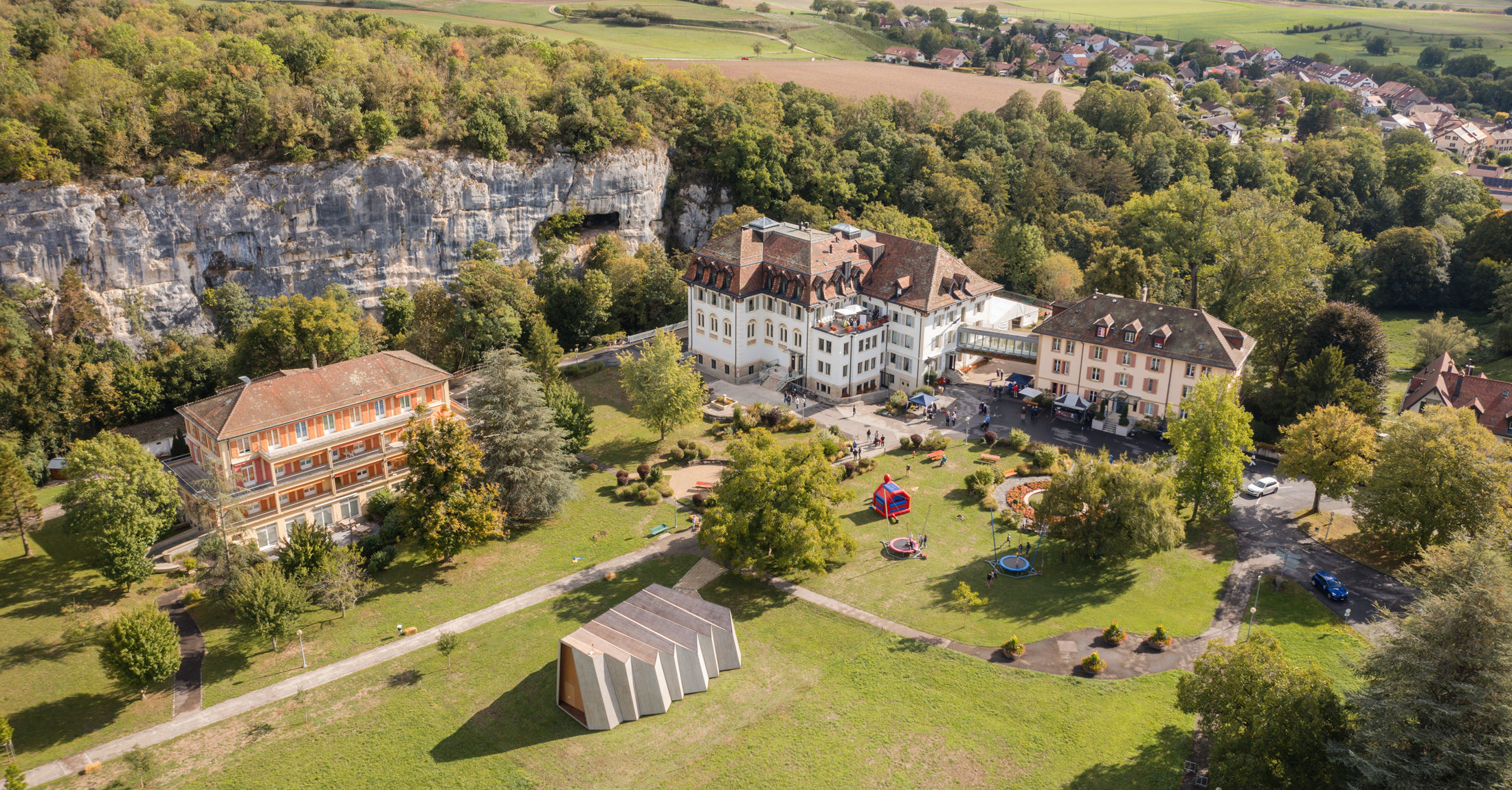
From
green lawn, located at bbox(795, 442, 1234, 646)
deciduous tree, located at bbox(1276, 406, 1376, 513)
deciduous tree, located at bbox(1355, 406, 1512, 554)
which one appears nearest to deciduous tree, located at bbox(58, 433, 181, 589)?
green lawn, located at bbox(795, 442, 1234, 646)

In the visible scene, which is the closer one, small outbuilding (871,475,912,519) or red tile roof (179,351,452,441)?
red tile roof (179,351,452,441)

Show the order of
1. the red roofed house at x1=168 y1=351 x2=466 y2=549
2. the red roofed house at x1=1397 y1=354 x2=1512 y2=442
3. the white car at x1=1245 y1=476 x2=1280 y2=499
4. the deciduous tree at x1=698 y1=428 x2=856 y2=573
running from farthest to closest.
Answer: the red roofed house at x1=1397 y1=354 x2=1512 y2=442 → the white car at x1=1245 y1=476 x2=1280 y2=499 → the red roofed house at x1=168 y1=351 x2=466 y2=549 → the deciduous tree at x1=698 y1=428 x2=856 y2=573

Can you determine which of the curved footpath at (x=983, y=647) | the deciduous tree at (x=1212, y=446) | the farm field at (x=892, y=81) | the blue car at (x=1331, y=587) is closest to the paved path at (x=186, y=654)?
the curved footpath at (x=983, y=647)

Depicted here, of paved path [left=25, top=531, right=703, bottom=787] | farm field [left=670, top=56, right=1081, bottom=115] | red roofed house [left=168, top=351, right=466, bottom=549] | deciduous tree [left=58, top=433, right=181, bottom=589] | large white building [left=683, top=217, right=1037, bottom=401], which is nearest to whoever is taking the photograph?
paved path [left=25, top=531, right=703, bottom=787]

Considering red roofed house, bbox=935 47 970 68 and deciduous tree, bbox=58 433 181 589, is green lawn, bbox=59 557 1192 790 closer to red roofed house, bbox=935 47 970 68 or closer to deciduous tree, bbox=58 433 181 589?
deciduous tree, bbox=58 433 181 589

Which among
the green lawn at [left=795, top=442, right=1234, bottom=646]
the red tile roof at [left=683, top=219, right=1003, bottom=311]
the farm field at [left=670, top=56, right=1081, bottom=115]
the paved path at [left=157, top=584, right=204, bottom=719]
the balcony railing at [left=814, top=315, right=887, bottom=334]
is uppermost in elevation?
the farm field at [left=670, top=56, right=1081, bottom=115]

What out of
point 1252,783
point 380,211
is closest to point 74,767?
point 1252,783

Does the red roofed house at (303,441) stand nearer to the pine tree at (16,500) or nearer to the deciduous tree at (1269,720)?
the pine tree at (16,500)

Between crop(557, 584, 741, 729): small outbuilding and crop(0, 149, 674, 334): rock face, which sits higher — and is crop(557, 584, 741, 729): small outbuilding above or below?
below
